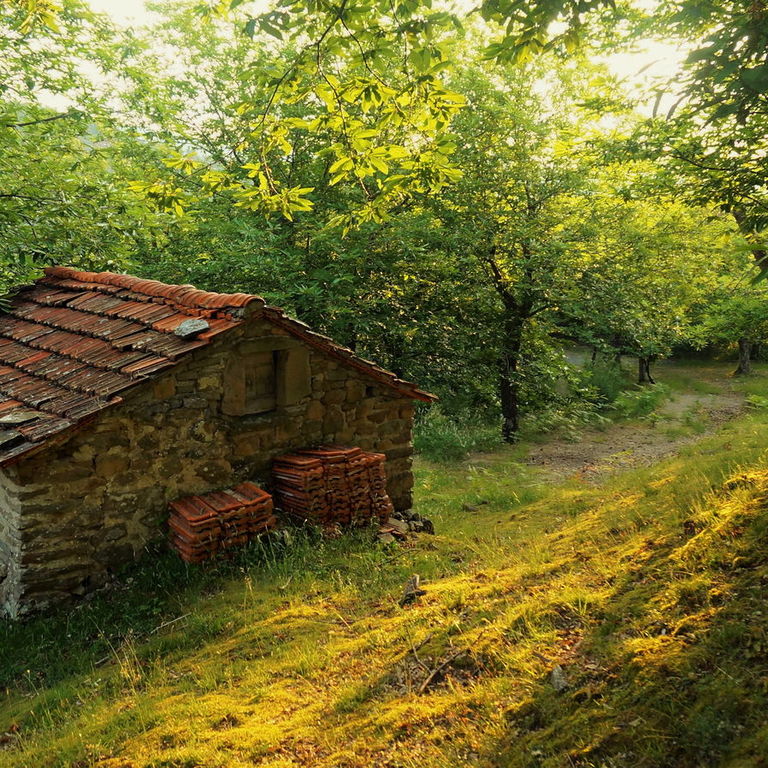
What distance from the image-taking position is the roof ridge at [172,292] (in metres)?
6.81

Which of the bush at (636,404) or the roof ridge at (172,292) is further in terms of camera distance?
the bush at (636,404)

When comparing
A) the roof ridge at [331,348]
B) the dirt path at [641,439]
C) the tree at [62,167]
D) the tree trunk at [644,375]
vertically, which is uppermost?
the tree at [62,167]

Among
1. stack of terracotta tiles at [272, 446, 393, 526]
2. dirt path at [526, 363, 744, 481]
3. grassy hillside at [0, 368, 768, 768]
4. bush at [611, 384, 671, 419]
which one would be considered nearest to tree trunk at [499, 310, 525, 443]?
dirt path at [526, 363, 744, 481]

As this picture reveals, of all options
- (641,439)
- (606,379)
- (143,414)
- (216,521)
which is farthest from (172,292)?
(606,379)

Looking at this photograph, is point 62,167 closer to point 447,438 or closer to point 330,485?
point 330,485

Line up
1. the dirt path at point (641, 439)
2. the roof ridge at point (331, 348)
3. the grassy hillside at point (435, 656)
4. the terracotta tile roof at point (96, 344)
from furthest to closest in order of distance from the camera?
the dirt path at point (641, 439)
the roof ridge at point (331, 348)
the terracotta tile roof at point (96, 344)
the grassy hillside at point (435, 656)

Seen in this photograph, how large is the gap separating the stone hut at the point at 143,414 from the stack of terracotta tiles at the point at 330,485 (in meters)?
0.33

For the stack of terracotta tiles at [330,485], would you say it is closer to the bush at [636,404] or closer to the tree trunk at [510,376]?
the tree trunk at [510,376]

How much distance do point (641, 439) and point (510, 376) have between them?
4.31 m

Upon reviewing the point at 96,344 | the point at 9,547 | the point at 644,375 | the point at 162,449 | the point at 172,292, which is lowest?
the point at 9,547

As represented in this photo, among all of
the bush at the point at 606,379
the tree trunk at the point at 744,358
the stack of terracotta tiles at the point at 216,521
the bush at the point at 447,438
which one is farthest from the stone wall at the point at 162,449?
the tree trunk at the point at 744,358

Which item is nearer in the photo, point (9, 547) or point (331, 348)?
point (9, 547)

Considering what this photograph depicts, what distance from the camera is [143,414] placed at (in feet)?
20.4

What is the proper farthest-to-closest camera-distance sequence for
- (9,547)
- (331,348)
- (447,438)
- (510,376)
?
1. (447,438)
2. (510,376)
3. (331,348)
4. (9,547)
